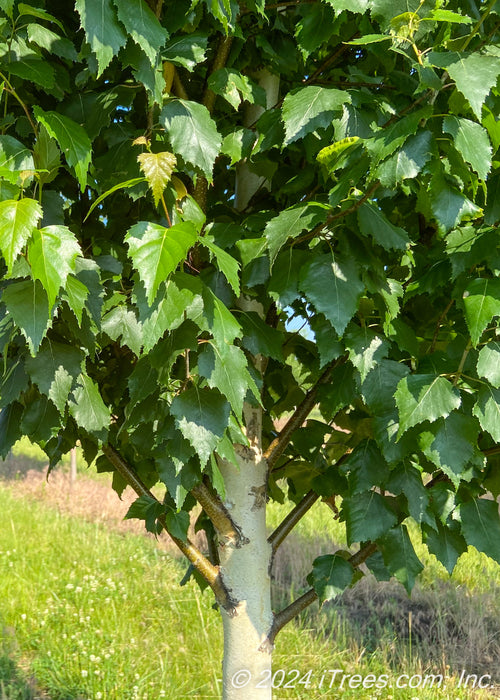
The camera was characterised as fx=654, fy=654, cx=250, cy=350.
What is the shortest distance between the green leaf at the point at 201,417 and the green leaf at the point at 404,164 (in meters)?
0.44

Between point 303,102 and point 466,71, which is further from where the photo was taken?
point 303,102

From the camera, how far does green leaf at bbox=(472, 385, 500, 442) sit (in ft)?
3.53

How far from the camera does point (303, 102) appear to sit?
1066mm

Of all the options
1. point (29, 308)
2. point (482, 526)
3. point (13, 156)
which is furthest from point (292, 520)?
point (13, 156)

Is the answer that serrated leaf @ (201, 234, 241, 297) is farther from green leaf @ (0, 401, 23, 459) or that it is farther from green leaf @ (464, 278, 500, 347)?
green leaf @ (0, 401, 23, 459)

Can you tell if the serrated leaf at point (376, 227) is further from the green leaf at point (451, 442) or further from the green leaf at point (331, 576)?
the green leaf at point (331, 576)

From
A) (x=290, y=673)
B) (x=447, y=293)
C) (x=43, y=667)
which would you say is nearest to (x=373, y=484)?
(x=447, y=293)

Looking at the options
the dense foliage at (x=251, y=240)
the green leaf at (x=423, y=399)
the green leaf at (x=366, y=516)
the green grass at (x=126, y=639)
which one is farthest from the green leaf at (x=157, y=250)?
the green grass at (x=126, y=639)

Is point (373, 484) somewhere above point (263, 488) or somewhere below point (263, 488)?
above

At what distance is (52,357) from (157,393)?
206 millimetres

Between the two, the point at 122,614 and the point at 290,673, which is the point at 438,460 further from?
the point at 122,614

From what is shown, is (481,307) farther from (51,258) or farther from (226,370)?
(51,258)

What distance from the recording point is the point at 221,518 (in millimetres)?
1520

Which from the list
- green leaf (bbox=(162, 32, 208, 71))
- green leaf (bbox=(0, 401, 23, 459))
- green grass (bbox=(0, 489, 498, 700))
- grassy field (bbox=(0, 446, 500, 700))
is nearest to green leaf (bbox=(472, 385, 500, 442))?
green leaf (bbox=(162, 32, 208, 71))
